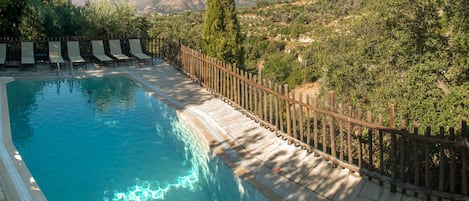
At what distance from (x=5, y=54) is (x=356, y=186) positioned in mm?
13815

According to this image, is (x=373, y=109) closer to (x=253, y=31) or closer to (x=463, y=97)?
(x=463, y=97)

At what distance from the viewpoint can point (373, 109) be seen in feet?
36.7

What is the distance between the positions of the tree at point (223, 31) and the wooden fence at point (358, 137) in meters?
0.63

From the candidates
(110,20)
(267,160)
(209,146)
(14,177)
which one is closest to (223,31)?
(209,146)

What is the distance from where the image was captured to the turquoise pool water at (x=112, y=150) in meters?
6.18

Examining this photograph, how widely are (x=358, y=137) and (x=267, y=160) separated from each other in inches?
61.6

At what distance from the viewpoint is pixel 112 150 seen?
7793 millimetres

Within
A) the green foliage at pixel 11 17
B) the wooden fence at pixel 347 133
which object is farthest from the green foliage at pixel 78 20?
the wooden fence at pixel 347 133

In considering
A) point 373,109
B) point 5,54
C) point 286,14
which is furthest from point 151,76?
point 286,14

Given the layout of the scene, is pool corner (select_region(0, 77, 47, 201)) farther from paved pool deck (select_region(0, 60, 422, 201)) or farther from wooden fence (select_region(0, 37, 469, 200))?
wooden fence (select_region(0, 37, 469, 200))

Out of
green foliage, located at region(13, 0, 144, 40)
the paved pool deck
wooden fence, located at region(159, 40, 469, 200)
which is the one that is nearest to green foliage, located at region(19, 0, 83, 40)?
green foliage, located at region(13, 0, 144, 40)

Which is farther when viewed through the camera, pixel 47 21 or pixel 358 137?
pixel 47 21

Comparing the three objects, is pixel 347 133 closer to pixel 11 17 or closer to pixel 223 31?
pixel 223 31

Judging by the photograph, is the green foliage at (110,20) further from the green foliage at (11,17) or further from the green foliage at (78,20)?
the green foliage at (11,17)
